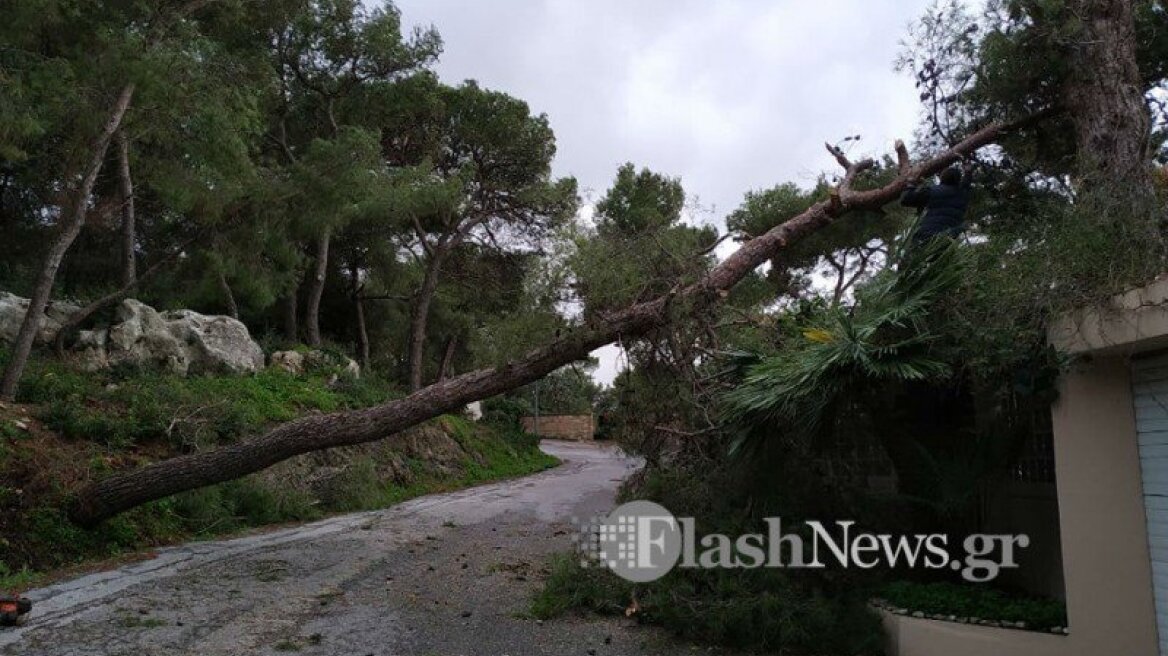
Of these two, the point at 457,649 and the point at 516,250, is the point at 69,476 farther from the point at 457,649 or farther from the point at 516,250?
the point at 516,250

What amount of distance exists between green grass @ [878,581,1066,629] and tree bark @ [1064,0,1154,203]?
383 cm

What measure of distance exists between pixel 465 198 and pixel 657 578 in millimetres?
14087

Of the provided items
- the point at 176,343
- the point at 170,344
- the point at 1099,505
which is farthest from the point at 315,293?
the point at 1099,505

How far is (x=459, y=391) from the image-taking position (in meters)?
7.30

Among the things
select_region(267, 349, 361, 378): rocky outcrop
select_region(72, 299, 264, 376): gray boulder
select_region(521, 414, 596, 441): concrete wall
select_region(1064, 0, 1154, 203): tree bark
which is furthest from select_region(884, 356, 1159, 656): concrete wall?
select_region(521, 414, 596, 441): concrete wall

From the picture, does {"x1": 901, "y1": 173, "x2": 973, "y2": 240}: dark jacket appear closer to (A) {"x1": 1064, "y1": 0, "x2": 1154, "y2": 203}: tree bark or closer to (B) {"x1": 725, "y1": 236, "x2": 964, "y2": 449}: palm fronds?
(B) {"x1": 725, "y1": 236, "x2": 964, "y2": 449}: palm fronds

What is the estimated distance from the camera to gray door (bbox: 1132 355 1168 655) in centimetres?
424

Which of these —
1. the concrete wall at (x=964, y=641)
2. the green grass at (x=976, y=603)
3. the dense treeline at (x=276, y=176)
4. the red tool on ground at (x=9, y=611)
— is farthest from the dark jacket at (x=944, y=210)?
the red tool on ground at (x=9, y=611)


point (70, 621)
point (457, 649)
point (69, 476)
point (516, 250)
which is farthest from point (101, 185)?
point (457, 649)

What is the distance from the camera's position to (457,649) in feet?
15.8

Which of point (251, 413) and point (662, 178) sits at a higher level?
point (662, 178)

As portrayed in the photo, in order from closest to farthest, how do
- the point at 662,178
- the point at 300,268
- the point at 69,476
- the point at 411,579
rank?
the point at 411,579
the point at 69,476
the point at 300,268
the point at 662,178

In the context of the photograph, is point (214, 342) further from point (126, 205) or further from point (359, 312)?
point (359, 312)

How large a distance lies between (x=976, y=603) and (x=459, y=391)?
4721mm
